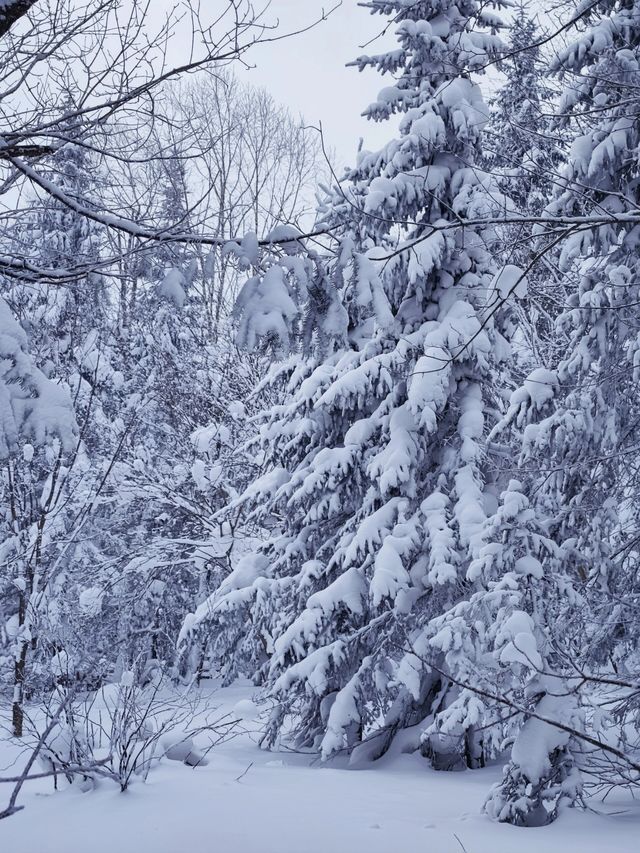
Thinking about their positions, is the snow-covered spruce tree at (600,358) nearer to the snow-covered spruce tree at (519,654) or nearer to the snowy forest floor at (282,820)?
the snow-covered spruce tree at (519,654)

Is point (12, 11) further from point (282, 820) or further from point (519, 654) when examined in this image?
point (282, 820)

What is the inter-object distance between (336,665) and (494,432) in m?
3.18

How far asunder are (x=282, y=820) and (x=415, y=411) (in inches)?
173

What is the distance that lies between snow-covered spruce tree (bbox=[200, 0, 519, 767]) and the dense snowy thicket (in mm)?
38

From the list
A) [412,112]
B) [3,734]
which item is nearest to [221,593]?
[3,734]

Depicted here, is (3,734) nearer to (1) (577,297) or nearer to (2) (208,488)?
(2) (208,488)

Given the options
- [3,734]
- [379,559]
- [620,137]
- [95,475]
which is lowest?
[3,734]

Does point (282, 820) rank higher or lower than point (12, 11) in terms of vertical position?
lower

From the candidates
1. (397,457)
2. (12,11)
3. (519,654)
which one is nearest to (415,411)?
(397,457)

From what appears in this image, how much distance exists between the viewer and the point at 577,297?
290 inches

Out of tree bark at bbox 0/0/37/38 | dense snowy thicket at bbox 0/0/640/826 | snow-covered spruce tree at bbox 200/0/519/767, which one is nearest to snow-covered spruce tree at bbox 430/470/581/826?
dense snowy thicket at bbox 0/0/640/826

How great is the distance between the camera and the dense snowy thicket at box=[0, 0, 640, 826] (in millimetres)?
4297

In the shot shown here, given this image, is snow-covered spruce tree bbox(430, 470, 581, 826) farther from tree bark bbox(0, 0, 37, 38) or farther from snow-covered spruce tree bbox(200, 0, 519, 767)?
tree bark bbox(0, 0, 37, 38)

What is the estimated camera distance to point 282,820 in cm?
531
